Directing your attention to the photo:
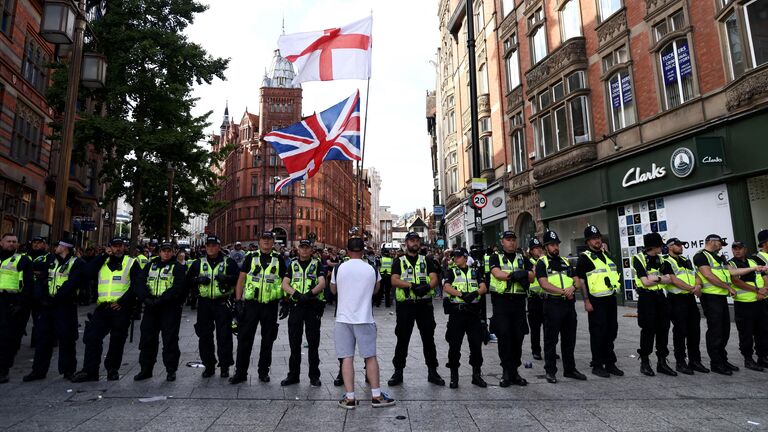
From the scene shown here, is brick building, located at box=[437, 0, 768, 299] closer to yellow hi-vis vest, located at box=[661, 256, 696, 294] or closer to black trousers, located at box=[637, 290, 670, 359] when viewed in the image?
yellow hi-vis vest, located at box=[661, 256, 696, 294]

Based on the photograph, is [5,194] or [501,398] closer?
[501,398]

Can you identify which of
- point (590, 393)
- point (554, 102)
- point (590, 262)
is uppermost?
point (554, 102)

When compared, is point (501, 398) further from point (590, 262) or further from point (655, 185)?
point (655, 185)

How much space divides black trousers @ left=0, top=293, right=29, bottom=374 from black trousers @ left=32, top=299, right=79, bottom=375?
312mm

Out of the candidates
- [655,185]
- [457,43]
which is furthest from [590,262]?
[457,43]

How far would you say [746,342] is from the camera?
6848mm

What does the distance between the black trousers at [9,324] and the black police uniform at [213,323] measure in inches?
99.4

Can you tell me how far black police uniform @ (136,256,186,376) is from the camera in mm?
6414

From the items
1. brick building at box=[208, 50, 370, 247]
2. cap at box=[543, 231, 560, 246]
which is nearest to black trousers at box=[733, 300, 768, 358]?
cap at box=[543, 231, 560, 246]

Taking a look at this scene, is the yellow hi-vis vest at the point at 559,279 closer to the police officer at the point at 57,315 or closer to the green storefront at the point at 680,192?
the green storefront at the point at 680,192

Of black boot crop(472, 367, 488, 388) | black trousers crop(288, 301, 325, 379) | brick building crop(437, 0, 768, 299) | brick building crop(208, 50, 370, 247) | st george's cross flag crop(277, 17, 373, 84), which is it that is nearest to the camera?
black boot crop(472, 367, 488, 388)

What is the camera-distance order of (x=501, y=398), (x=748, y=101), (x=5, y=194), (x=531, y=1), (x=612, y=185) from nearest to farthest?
1. (x=501, y=398)
2. (x=748, y=101)
3. (x=612, y=185)
4. (x=5, y=194)
5. (x=531, y=1)

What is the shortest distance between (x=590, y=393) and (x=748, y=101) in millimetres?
9687

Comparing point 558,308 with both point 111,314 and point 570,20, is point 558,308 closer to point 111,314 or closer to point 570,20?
point 111,314
